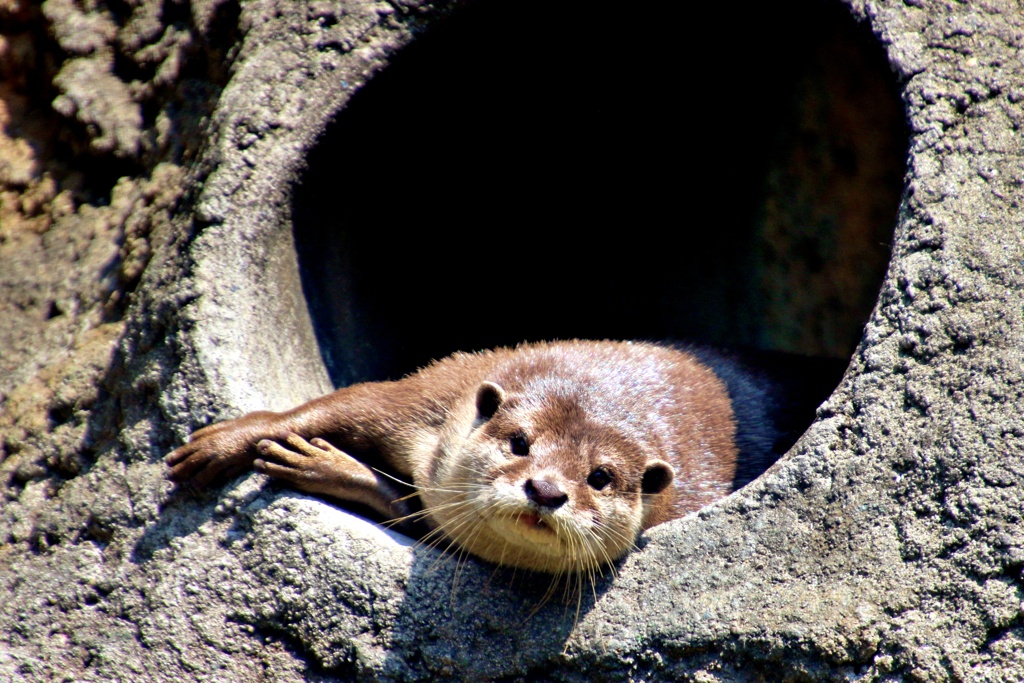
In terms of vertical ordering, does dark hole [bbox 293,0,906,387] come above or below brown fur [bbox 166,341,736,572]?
above

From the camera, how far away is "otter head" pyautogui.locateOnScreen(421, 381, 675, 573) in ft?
8.85

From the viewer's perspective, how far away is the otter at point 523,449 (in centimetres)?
278

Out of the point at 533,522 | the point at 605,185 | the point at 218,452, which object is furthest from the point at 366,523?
the point at 605,185

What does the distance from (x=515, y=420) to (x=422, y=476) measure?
40 centimetres

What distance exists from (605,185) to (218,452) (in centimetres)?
274

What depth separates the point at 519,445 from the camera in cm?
293

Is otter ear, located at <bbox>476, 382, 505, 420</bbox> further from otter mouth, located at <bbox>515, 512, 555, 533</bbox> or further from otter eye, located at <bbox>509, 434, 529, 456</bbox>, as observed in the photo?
otter mouth, located at <bbox>515, 512, 555, 533</bbox>

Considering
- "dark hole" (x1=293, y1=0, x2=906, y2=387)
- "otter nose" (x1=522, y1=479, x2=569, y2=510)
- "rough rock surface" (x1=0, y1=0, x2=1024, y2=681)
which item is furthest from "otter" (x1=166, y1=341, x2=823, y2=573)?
"dark hole" (x1=293, y1=0, x2=906, y2=387)

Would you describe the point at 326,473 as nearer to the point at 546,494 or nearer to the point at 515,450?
the point at 515,450

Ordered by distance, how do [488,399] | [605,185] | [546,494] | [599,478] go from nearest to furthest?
[546,494] → [599,478] → [488,399] → [605,185]

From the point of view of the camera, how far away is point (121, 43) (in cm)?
398

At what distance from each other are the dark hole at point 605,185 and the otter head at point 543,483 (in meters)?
1.07

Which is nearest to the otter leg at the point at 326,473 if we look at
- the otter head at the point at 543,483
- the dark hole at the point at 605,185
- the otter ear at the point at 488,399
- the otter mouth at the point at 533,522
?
the otter head at the point at 543,483

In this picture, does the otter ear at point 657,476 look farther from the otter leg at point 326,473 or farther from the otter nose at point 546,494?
the otter leg at point 326,473
